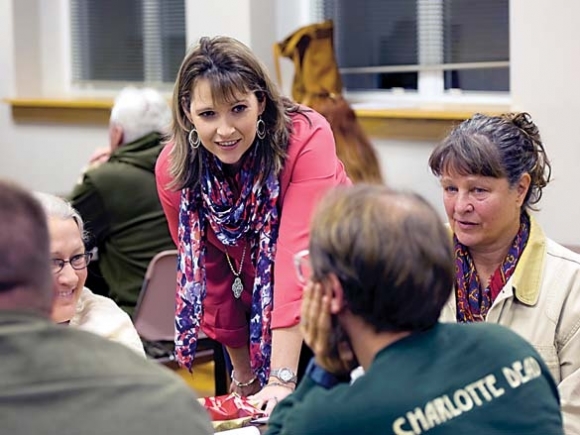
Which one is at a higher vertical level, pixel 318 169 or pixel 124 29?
pixel 124 29

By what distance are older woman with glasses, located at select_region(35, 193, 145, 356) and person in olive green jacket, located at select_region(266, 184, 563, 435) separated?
1.01 metres

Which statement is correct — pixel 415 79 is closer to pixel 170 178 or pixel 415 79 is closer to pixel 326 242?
pixel 170 178

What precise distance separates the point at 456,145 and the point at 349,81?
2946mm

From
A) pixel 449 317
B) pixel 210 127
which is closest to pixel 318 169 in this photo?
pixel 210 127

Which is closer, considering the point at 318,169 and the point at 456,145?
the point at 456,145

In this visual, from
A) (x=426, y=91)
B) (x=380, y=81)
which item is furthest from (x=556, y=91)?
(x=380, y=81)

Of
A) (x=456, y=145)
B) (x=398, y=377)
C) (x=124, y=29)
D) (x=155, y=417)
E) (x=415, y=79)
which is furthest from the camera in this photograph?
(x=124, y=29)

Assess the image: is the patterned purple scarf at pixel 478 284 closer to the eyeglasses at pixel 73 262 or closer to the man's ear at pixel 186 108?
the man's ear at pixel 186 108

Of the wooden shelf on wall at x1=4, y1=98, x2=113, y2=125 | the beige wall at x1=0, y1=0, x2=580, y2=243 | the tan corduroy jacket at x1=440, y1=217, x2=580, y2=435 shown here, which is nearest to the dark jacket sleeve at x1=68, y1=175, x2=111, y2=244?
the beige wall at x1=0, y1=0, x2=580, y2=243

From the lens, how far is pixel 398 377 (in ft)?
5.10

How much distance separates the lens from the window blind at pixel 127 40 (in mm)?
6176

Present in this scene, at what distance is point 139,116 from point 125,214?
48 cm

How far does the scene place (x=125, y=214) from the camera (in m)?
4.48

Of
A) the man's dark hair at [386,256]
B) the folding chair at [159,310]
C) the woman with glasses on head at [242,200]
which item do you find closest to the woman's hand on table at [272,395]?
the woman with glasses on head at [242,200]
